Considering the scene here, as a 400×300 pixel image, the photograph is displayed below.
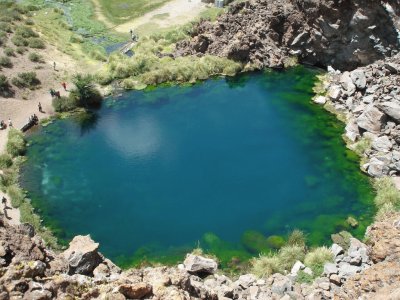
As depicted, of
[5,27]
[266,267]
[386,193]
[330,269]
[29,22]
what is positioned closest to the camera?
[330,269]

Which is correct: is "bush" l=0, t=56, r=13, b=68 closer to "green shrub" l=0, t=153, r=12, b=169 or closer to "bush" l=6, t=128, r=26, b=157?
"bush" l=6, t=128, r=26, b=157

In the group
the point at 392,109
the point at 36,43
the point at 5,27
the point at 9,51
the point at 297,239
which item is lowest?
the point at 297,239

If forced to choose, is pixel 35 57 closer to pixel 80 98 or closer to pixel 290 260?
pixel 80 98

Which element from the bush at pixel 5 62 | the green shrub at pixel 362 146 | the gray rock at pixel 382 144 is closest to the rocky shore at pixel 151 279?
the gray rock at pixel 382 144

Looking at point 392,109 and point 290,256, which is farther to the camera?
point 392,109

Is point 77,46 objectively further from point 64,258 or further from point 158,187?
point 64,258

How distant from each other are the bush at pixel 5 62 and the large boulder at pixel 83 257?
40801mm

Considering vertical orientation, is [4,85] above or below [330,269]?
above

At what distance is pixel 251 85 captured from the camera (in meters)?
63.6

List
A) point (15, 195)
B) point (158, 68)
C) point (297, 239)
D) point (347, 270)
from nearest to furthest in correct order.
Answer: point (347, 270) < point (297, 239) < point (15, 195) < point (158, 68)

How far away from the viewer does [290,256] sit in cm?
3484

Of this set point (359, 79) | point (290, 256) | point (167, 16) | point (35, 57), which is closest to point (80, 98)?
point (35, 57)

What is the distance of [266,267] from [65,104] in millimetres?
34923

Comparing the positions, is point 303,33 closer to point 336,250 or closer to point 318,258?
point 336,250
